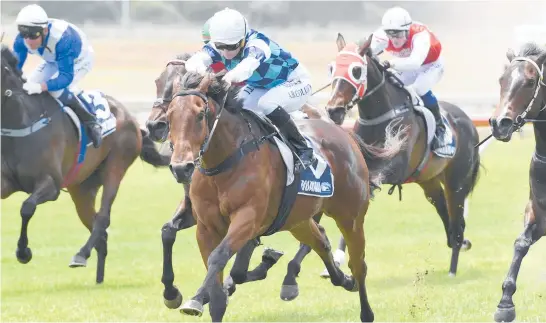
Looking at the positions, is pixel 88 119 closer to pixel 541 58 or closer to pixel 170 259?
pixel 170 259

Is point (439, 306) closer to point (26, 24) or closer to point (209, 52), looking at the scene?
point (209, 52)

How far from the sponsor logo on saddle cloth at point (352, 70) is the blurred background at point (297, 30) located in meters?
12.7

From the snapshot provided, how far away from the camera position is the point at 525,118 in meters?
6.64

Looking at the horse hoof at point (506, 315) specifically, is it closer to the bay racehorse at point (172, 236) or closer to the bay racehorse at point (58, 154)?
the bay racehorse at point (172, 236)

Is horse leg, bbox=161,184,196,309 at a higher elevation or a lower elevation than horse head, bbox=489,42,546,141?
lower

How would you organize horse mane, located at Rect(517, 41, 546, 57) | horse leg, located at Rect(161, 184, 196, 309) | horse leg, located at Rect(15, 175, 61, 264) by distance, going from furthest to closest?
horse leg, located at Rect(15, 175, 61, 264), horse leg, located at Rect(161, 184, 196, 309), horse mane, located at Rect(517, 41, 546, 57)

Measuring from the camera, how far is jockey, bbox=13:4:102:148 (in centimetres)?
907

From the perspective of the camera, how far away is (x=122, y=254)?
455 inches

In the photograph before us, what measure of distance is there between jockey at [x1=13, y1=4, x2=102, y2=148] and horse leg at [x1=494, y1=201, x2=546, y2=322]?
13.8 feet

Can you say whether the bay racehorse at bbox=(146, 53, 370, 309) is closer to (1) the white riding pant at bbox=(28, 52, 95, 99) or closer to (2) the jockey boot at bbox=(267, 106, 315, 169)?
(2) the jockey boot at bbox=(267, 106, 315, 169)

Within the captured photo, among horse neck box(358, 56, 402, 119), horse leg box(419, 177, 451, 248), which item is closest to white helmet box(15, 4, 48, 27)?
horse neck box(358, 56, 402, 119)

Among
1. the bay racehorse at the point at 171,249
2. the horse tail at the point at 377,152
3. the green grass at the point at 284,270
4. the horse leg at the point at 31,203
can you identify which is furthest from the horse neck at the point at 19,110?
the horse tail at the point at 377,152

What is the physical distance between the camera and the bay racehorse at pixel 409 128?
886 cm

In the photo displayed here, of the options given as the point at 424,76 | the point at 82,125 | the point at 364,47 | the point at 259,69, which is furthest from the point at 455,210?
the point at 259,69
